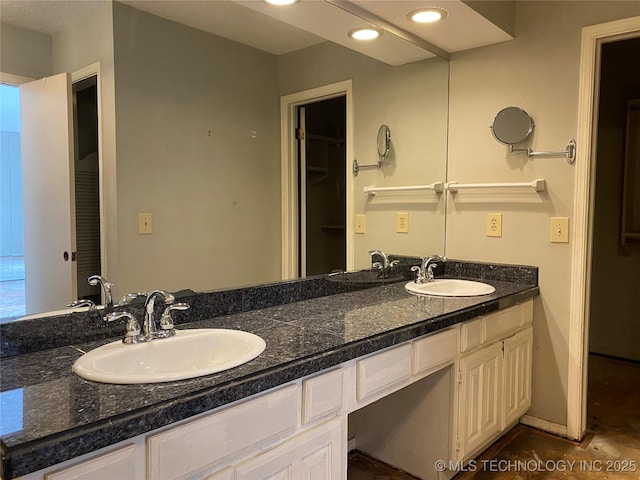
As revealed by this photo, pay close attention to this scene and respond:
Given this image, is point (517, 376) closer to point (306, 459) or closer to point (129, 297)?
point (306, 459)

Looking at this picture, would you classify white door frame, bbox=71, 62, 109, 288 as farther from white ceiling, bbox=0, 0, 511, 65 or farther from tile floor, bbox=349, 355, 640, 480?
tile floor, bbox=349, 355, 640, 480

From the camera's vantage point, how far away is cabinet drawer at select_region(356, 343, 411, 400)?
1461 millimetres

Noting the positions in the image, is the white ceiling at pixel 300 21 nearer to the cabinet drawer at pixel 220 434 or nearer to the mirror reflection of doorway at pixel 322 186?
the mirror reflection of doorway at pixel 322 186

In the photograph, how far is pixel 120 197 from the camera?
1462mm

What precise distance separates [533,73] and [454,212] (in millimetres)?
826

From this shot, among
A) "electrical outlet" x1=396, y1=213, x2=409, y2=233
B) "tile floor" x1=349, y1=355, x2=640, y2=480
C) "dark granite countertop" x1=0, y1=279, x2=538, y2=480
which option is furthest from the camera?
"electrical outlet" x1=396, y1=213, x2=409, y2=233

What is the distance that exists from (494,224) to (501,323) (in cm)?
64

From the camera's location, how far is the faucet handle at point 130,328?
1.32m

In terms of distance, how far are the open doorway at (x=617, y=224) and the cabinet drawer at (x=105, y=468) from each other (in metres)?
3.36

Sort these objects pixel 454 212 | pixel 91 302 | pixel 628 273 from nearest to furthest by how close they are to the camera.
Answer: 1. pixel 91 302
2. pixel 454 212
3. pixel 628 273

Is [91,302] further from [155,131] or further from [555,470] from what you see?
[555,470]

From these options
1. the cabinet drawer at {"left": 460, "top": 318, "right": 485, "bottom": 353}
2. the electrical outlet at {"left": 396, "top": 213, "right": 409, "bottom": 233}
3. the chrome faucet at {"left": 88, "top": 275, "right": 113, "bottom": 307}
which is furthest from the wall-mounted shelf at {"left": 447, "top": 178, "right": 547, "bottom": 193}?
the chrome faucet at {"left": 88, "top": 275, "right": 113, "bottom": 307}

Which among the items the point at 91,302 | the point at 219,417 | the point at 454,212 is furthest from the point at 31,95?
the point at 454,212

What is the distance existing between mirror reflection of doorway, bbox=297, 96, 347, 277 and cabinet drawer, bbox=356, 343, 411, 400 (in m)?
0.61
